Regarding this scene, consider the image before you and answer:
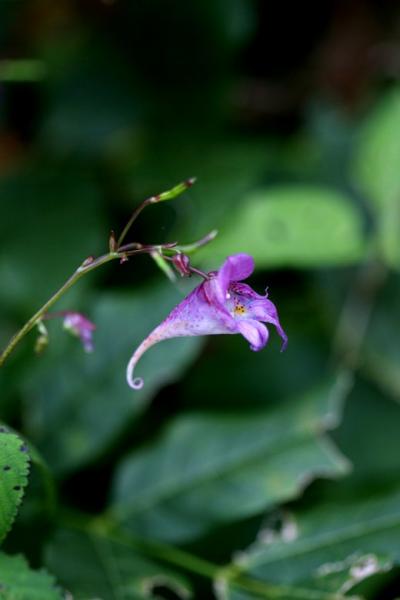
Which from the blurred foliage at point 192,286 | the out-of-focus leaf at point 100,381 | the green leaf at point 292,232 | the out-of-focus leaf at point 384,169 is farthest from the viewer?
the out-of-focus leaf at point 384,169

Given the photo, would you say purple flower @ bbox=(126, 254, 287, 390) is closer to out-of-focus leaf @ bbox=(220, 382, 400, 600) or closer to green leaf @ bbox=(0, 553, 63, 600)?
green leaf @ bbox=(0, 553, 63, 600)

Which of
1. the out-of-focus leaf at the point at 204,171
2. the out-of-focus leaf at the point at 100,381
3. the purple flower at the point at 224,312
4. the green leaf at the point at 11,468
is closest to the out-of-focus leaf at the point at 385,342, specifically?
the out-of-focus leaf at the point at 204,171

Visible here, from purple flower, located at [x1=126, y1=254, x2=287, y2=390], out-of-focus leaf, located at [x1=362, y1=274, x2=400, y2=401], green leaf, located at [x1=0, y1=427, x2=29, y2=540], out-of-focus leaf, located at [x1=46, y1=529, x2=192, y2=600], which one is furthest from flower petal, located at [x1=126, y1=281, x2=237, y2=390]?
out-of-focus leaf, located at [x1=362, y1=274, x2=400, y2=401]

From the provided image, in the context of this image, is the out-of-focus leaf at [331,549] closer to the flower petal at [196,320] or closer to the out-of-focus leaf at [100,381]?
the out-of-focus leaf at [100,381]

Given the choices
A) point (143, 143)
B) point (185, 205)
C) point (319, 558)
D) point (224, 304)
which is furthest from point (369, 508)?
point (143, 143)

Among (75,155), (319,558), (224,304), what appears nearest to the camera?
(224,304)

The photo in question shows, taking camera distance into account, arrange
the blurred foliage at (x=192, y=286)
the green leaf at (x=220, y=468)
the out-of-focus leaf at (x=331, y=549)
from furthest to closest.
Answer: the green leaf at (x=220, y=468), the blurred foliage at (x=192, y=286), the out-of-focus leaf at (x=331, y=549)

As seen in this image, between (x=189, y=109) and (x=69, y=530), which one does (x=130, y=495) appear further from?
(x=189, y=109)
